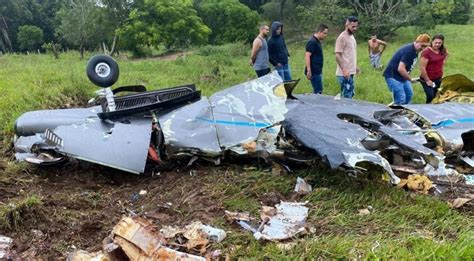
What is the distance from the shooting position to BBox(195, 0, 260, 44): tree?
2827 cm

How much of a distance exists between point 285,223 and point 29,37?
1569 inches

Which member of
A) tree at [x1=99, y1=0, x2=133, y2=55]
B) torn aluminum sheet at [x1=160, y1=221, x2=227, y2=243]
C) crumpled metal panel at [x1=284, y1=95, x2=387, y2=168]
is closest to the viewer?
torn aluminum sheet at [x1=160, y1=221, x2=227, y2=243]

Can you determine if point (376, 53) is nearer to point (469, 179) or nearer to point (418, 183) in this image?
point (469, 179)

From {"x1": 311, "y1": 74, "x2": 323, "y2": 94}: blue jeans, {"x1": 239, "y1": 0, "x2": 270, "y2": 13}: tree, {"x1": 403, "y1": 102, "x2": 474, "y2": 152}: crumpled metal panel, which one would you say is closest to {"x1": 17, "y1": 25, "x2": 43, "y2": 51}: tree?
{"x1": 239, "y1": 0, "x2": 270, "y2": 13}: tree

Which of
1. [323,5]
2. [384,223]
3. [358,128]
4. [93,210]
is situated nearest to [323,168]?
[358,128]

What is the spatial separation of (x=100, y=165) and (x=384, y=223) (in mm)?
2497

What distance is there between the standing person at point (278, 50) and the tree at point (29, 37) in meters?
36.0

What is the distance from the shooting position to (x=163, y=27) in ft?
81.9

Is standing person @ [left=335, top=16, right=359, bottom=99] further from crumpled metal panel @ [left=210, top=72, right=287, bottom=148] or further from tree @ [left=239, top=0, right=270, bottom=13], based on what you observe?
tree @ [left=239, top=0, right=270, bottom=13]

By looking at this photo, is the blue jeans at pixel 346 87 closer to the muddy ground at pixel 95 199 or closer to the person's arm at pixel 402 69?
the person's arm at pixel 402 69

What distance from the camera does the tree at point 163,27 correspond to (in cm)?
2370

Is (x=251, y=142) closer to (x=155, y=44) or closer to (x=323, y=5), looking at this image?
(x=155, y=44)

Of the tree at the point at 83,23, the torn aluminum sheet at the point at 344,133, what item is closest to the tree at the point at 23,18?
the tree at the point at 83,23

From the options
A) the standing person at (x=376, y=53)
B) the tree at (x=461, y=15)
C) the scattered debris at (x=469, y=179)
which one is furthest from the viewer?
the tree at (x=461, y=15)
